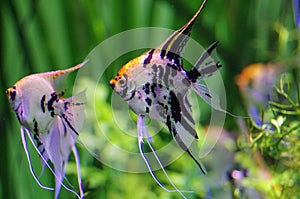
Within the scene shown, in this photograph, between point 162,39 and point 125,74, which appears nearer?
point 125,74

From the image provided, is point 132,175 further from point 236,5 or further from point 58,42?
point 236,5

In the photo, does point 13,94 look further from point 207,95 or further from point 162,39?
point 162,39

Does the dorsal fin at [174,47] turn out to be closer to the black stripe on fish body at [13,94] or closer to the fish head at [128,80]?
the fish head at [128,80]

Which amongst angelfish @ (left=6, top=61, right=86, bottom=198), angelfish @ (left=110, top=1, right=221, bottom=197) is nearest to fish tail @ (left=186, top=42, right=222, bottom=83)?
angelfish @ (left=110, top=1, right=221, bottom=197)

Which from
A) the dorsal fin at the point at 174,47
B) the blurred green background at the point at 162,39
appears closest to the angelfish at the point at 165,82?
the dorsal fin at the point at 174,47

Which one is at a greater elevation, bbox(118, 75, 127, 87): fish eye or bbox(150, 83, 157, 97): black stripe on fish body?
bbox(118, 75, 127, 87): fish eye

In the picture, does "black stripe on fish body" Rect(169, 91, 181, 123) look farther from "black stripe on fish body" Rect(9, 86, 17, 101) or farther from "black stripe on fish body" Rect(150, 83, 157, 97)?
"black stripe on fish body" Rect(9, 86, 17, 101)

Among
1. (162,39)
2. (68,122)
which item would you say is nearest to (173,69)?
(68,122)
